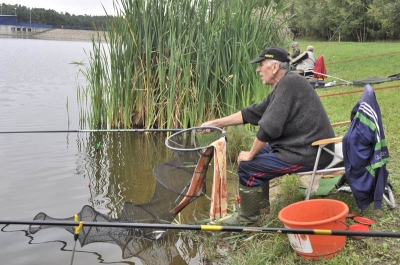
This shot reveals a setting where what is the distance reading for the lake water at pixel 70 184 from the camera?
3855 millimetres

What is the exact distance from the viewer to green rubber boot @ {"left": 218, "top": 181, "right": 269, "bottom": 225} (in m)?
3.65

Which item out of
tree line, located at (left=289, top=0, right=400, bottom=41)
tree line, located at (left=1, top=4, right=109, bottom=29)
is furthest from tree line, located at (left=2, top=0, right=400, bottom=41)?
tree line, located at (left=1, top=4, right=109, bottom=29)

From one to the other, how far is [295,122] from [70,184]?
3.39m

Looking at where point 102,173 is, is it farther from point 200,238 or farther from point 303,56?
point 303,56

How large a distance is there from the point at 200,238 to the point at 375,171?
1.51 metres

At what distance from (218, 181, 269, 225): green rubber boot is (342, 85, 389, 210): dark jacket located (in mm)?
698

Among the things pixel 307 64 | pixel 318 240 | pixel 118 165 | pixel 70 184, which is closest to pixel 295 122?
pixel 318 240

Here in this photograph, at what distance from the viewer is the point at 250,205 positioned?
12.1 ft

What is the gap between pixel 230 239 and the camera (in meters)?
3.67

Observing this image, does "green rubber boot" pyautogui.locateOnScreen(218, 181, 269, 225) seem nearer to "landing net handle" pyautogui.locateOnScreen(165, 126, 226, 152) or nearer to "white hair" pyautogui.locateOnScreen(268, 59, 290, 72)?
"landing net handle" pyautogui.locateOnScreen(165, 126, 226, 152)

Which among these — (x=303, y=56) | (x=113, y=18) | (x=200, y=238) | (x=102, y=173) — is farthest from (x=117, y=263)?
(x=303, y=56)

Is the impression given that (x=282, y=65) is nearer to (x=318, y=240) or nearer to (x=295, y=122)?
(x=295, y=122)

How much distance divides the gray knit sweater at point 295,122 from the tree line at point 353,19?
28065 mm

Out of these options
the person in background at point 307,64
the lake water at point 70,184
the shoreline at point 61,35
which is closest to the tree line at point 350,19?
the person in background at point 307,64
